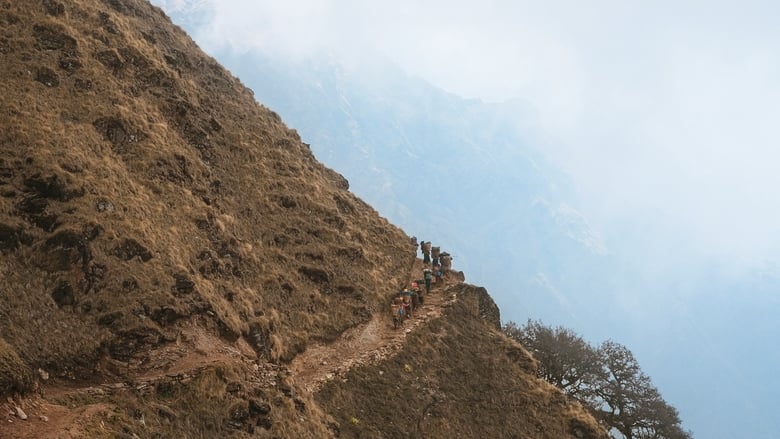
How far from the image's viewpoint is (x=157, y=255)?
25531 mm

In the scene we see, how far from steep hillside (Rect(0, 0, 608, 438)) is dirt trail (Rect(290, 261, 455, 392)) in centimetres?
67

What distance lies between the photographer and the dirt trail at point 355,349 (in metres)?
27.9

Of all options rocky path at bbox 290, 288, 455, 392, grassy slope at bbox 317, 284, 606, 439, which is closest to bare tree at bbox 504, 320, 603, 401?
grassy slope at bbox 317, 284, 606, 439

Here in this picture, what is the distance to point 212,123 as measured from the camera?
141 feet

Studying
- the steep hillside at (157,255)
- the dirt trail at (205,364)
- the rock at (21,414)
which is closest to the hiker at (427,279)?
the dirt trail at (205,364)

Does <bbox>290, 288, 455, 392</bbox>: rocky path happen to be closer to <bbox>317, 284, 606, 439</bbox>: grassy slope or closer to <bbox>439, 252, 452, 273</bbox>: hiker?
<bbox>317, 284, 606, 439</bbox>: grassy slope

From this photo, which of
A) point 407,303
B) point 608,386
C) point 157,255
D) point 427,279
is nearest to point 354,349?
point 407,303

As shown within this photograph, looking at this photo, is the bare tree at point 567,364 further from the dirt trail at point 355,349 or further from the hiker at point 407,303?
the hiker at point 407,303

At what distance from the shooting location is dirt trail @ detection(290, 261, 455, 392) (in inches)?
1098

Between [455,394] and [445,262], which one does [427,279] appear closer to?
[445,262]

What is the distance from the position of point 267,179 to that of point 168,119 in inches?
333

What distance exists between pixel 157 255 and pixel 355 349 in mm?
12701

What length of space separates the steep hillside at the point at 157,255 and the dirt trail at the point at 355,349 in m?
0.67

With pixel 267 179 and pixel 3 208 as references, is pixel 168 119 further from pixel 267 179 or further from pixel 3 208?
pixel 3 208
